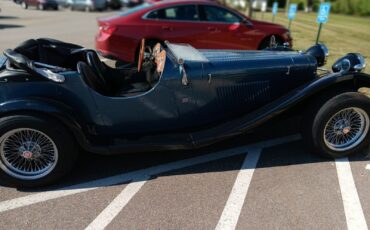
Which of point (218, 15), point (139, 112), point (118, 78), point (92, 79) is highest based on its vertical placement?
point (218, 15)

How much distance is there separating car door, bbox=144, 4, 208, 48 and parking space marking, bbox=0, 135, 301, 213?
3983mm

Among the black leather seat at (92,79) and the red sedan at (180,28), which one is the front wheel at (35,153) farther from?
the red sedan at (180,28)

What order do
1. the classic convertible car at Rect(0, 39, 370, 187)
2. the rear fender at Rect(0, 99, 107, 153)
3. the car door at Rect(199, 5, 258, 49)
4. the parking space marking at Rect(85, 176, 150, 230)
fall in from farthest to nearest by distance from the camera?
the car door at Rect(199, 5, 258, 49)
the classic convertible car at Rect(0, 39, 370, 187)
the rear fender at Rect(0, 99, 107, 153)
the parking space marking at Rect(85, 176, 150, 230)

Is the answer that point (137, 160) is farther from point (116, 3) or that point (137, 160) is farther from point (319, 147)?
point (116, 3)

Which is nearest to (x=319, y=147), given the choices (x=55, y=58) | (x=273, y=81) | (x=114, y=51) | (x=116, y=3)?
(x=273, y=81)

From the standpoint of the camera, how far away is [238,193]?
3.18 metres

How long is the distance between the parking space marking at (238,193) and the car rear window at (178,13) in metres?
4.43

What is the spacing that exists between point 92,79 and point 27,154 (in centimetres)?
90

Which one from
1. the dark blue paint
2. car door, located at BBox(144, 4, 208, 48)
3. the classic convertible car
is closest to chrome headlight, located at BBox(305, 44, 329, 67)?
the classic convertible car

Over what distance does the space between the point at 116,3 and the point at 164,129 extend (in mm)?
34217

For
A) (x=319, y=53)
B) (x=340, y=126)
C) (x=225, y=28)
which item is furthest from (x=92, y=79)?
(x=225, y=28)

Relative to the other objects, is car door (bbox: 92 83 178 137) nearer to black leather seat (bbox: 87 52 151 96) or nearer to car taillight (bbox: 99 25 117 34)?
black leather seat (bbox: 87 52 151 96)

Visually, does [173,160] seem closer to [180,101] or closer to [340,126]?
[180,101]

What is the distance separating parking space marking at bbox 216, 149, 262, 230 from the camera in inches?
110
